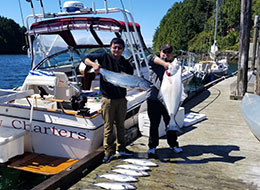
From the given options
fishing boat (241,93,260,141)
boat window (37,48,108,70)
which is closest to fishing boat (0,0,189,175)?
boat window (37,48,108,70)

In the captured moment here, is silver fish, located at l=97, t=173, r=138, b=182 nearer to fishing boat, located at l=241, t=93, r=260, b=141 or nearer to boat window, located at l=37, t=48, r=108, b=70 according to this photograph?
fishing boat, located at l=241, t=93, r=260, b=141

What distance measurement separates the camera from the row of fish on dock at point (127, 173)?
321 centimetres

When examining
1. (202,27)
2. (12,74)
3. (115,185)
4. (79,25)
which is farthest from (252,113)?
(202,27)

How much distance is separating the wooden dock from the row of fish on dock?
0.28 feet

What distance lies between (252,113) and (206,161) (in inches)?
72.6

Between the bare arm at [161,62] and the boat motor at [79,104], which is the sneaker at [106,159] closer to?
the boat motor at [79,104]

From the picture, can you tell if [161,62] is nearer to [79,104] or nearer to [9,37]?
[79,104]

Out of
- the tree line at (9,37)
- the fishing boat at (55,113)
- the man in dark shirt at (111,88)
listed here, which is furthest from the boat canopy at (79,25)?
the tree line at (9,37)

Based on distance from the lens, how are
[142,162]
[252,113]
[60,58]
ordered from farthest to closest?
[60,58]
[252,113]
[142,162]

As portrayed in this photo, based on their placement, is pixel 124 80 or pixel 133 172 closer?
pixel 124 80

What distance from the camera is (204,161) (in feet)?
13.1

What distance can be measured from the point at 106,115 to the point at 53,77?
1827 millimetres

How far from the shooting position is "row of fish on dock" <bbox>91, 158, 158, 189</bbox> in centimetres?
321

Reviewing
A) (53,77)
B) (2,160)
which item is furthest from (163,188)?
(53,77)
